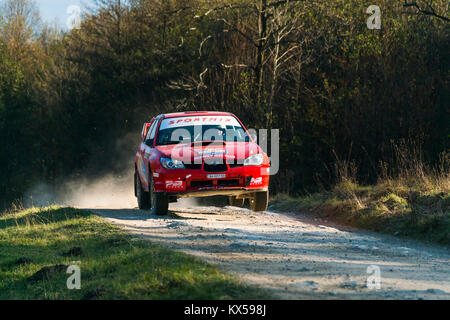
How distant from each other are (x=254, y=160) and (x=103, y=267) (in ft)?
15.5

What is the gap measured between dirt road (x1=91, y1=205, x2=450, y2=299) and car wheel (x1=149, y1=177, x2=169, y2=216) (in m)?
0.14

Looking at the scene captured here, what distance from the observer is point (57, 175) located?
45.2 metres

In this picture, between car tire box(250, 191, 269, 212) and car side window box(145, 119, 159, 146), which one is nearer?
car tire box(250, 191, 269, 212)

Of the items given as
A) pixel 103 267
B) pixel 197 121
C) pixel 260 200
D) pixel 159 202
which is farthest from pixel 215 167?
pixel 103 267

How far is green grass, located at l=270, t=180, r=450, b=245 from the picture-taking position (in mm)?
12883

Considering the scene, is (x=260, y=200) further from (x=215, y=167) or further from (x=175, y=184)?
(x=175, y=184)

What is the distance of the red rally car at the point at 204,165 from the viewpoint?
42.9 feet

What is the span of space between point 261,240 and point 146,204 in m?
5.41

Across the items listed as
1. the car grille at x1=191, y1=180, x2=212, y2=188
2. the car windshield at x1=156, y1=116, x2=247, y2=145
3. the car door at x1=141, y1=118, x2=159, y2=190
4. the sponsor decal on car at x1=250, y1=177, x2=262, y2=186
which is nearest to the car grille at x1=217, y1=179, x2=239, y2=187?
the car grille at x1=191, y1=180, x2=212, y2=188

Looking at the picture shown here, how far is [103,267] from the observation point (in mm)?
→ 9297

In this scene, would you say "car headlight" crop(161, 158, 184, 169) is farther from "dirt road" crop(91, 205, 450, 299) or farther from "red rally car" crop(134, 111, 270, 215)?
"dirt road" crop(91, 205, 450, 299)

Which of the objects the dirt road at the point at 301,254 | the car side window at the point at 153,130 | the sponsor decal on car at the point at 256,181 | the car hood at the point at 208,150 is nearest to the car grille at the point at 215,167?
the car hood at the point at 208,150

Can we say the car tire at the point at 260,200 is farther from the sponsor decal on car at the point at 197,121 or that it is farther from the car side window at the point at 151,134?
the car side window at the point at 151,134

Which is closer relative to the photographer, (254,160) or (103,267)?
(103,267)
